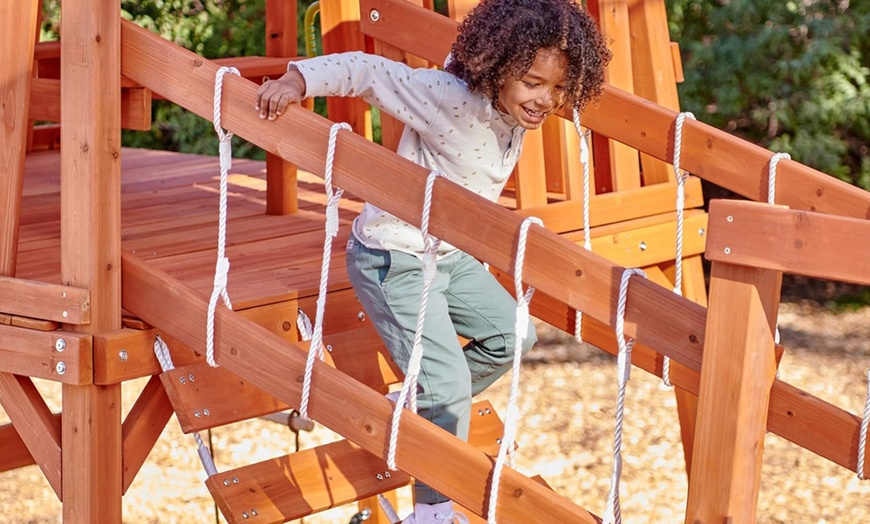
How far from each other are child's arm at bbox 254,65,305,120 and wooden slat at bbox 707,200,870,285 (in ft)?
3.26

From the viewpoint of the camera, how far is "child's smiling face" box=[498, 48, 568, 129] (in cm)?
272

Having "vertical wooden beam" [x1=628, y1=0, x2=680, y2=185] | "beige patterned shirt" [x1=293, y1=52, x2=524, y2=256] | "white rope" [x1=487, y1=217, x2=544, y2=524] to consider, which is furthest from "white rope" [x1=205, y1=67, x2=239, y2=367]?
"vertical wooden beam" [x1=628, y1=0, x2=680, y2=185]

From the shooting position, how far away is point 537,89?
9.00 ft

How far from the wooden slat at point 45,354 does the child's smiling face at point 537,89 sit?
1.20 metres

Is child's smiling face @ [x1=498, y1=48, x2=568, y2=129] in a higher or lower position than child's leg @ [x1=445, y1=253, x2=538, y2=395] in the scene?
higher

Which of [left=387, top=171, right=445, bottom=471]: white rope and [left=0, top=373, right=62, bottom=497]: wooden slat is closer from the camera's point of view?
[left=387, top=171, right=445, bottom=471]: white rope

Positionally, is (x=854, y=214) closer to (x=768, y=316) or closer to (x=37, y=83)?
(x=768, y=316)

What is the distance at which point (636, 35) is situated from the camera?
426 centimetres

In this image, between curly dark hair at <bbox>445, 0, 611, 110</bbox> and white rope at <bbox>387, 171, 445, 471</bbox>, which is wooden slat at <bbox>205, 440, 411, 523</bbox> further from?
curly dark hair at <bbox>445, 0, 611, 110</bbox>

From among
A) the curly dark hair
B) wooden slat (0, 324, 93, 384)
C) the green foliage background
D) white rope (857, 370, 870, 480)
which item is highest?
the curly dark hair

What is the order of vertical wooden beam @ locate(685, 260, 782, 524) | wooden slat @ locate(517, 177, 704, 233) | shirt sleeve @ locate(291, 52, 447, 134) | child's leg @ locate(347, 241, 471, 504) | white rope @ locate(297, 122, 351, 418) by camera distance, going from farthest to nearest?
1. wooden slat @ locate(517, 177, 704, 233)
2. child's leg @ locate(347, 241, 471, 504)
3. shirt sleeve @ locate(291, 52, 447, 134)
4. white rope @ locate(297, 122, 351, 418)
5. vertical wooden beam @ locate(685, 260, 782, 524)

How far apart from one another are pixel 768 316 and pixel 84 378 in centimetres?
170

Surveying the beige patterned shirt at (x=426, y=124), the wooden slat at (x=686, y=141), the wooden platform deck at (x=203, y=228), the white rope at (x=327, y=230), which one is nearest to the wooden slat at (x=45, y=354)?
the wooden platform deck at (x=203, y=228)

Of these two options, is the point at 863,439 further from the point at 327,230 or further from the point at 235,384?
the point at 235,384
